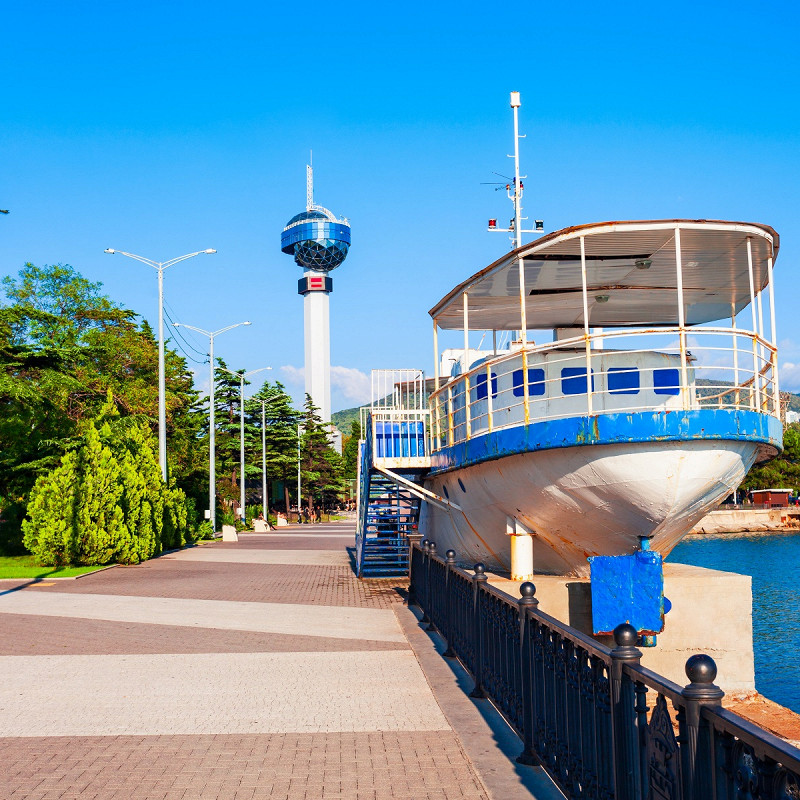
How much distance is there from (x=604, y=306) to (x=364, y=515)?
7.40m

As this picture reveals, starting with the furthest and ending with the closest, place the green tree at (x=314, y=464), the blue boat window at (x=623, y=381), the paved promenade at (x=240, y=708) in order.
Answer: the green tree at (x=314, y=464) < the blue boat window at (x=623, y=381) < the paved promenade at (x=240, y=708)

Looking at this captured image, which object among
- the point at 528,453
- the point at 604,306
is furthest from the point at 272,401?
the point at 528,453

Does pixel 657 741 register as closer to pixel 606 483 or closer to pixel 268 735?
pixel 268 735

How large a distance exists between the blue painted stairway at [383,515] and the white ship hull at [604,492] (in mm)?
5754

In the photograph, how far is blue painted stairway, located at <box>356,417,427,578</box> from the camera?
19.2 metres

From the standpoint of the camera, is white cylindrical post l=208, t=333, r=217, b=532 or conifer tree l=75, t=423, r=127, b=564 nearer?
conifer tree l=75, t=423, r=127, b=564

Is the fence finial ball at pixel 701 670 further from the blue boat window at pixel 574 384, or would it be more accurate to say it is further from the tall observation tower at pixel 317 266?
the tall observation tower at pixel 317 266

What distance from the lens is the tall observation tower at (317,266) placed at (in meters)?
142

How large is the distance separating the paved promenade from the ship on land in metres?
2.35

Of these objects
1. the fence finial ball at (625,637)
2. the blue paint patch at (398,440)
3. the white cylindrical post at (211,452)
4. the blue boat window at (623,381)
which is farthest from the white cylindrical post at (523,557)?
the white cylindrical post at (211,452)

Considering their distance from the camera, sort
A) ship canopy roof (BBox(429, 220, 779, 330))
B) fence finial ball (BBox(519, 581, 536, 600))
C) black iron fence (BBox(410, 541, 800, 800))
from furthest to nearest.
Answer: ship canopy roof (BBox(429, 220, 779, 330)) → fence finial ball (BBox(519, 581, 536, 600)) → black iron fence (BBox(410, 541, 800, 800))

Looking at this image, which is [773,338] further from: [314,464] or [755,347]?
[314,464]

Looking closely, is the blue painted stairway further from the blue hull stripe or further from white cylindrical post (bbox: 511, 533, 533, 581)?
Answer: the blue hull stripe

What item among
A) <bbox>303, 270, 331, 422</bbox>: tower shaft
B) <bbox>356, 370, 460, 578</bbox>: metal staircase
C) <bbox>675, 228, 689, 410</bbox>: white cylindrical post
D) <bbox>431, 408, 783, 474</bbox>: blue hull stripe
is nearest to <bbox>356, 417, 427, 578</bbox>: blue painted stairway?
<bbox>356, 370, 460, 578</bbox>: metal staircase
